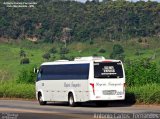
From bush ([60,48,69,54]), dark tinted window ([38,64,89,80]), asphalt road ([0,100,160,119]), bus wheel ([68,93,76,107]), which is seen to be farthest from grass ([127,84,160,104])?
bush ([60,48,69,54])

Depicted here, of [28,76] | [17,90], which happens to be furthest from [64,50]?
[17,90]

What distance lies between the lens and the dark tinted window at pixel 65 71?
112ft

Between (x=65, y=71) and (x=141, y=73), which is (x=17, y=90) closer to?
(x=141, y=73)

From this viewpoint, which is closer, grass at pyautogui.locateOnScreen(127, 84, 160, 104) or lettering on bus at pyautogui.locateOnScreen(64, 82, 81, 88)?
grass at pyautogui.locateOnScreen(127, 84, 160, 104)

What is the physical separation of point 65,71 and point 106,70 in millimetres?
3316

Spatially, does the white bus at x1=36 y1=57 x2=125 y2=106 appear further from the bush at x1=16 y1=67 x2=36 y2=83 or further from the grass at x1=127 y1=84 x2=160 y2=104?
the bush at x1=16 y1=67 x2=36 y2=83

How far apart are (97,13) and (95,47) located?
44.4 ft

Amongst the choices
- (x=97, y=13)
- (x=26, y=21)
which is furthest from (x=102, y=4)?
(x=26, y=21)

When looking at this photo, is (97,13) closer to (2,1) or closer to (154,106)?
(2,1)

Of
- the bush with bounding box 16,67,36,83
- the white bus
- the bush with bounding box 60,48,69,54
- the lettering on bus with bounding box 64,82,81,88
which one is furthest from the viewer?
the bush with bounding box 60,48,69,54

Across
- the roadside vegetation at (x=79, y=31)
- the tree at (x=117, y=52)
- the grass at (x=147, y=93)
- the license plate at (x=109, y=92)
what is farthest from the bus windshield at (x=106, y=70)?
the tree at (x=117, y=52)

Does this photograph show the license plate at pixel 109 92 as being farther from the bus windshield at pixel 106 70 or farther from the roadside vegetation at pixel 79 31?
the roadside vegetation at pixel 79 31

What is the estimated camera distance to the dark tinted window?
112ft

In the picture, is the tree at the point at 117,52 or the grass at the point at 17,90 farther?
the tree at the point at 117,52
